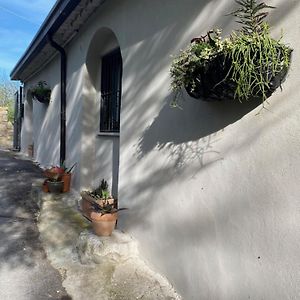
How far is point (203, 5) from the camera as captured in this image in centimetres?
288

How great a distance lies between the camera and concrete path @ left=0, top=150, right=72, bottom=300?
135 inches

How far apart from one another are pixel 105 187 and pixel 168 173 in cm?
224

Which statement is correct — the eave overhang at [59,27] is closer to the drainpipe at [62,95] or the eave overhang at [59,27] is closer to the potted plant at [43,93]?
the drainpipe at [62,95]

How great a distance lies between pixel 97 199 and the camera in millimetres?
4988

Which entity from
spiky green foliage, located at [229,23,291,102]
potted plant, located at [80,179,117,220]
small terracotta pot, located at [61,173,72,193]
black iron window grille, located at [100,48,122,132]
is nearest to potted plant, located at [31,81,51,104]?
small terracotta pot, located at [61,173,72,193]

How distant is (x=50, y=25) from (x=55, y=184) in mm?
2869

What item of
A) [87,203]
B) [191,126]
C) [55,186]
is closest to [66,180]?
[55,186]

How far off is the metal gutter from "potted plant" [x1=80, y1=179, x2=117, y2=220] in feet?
8.92

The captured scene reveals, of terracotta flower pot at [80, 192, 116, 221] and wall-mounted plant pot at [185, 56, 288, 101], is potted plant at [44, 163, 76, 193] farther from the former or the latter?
wall-mounted plant pot at [185, 56, 288, 101]

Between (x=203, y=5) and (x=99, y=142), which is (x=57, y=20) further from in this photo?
(x=203, y=5)

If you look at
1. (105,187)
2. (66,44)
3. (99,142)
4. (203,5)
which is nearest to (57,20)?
(66,44)

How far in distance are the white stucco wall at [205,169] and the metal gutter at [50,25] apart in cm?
116

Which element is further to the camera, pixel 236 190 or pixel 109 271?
pixel 109 271

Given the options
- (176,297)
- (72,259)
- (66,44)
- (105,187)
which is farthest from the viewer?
(66,44)
